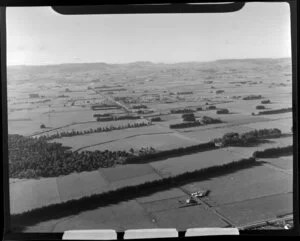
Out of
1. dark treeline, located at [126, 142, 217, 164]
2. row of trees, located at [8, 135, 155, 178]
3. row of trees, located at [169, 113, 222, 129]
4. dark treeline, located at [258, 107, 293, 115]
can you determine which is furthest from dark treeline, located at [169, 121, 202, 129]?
Answer: dark treeline, located at [258, 107, 293, 115]

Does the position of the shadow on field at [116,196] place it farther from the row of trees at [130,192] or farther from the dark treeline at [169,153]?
the dark treeline at [169,153]

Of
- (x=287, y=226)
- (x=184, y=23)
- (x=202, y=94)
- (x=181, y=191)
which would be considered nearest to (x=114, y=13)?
(x=184, y=23)

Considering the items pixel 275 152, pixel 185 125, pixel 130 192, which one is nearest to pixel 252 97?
pixel 275 152

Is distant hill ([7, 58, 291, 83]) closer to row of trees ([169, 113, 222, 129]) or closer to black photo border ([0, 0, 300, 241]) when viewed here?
black photo border ([0, 0, 300, 241])

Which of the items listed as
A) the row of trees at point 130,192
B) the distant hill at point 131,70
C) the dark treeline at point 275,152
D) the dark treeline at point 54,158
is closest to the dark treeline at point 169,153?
the dark treeline at point 54,158

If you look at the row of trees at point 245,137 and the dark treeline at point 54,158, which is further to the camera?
the row of trees at point 245,137

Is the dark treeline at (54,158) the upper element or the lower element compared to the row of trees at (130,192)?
upper

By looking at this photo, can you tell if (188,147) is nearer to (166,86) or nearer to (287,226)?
(166,86)

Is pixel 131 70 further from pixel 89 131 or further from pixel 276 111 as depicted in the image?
pixel 276 111
